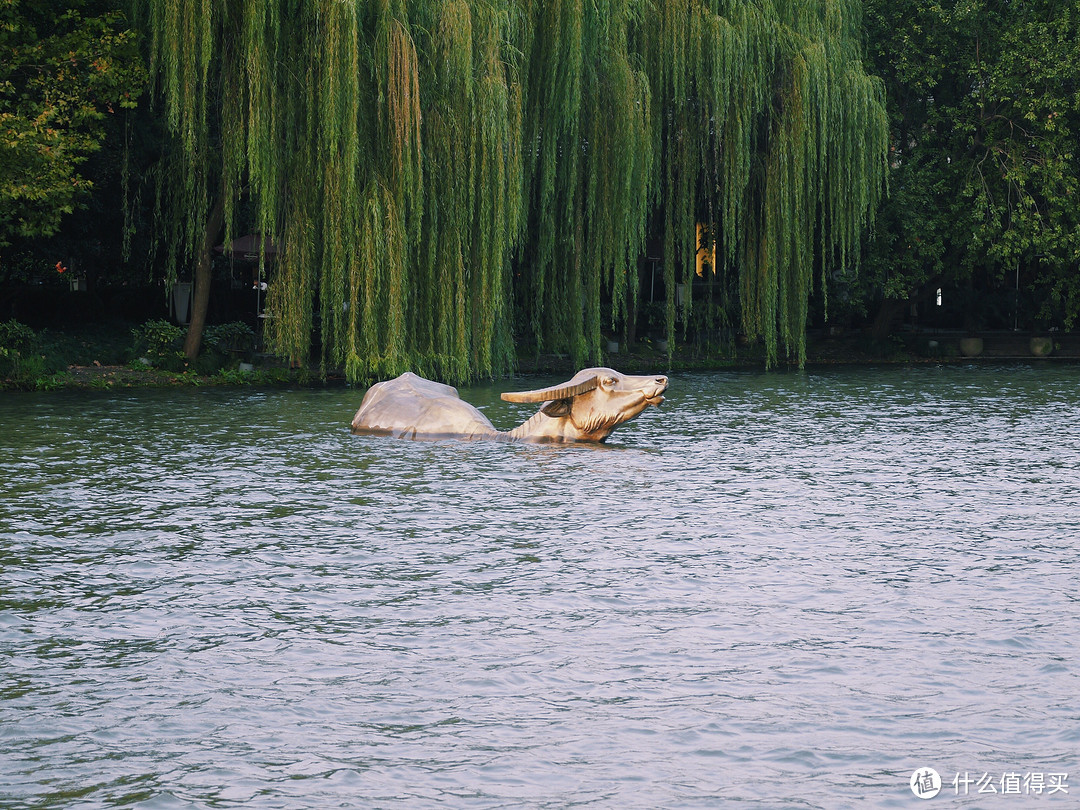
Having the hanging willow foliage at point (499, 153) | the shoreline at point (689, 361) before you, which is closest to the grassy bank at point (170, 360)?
the shoreline at point (689, 361)

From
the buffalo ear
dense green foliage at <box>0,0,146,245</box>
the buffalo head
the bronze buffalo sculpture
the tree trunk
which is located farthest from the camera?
the tree trunk

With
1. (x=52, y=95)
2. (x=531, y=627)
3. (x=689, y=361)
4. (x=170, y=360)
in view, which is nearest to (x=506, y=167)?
(x=170, y=360)

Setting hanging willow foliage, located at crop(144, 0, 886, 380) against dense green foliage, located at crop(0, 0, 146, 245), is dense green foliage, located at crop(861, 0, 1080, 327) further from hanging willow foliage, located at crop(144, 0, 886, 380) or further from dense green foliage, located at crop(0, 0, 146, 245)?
dense green foliage, located at crop(0, 0, 146, 245)

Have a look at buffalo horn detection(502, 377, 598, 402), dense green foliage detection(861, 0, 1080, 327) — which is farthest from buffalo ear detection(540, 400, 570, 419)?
dense green foliage detection(861, 0, 1080, 327)

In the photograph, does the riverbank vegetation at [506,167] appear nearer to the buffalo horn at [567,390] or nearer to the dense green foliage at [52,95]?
the dense green foliage at [52,95]

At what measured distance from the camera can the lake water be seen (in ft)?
21.3

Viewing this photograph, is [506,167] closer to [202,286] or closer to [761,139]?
[202,286]

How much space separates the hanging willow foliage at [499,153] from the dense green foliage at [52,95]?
1081mm

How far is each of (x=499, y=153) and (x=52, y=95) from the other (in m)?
8.75

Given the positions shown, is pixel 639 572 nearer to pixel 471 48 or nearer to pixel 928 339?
pixel 471 48

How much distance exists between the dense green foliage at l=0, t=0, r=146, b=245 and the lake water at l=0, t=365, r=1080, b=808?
9.04m

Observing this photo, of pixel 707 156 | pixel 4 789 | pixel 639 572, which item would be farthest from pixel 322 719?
pixel 707 156

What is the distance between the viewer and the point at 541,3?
1004 inches

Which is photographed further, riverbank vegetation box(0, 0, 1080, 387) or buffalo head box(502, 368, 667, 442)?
riverbank vegetation box(0, 0, 1080, 387)
